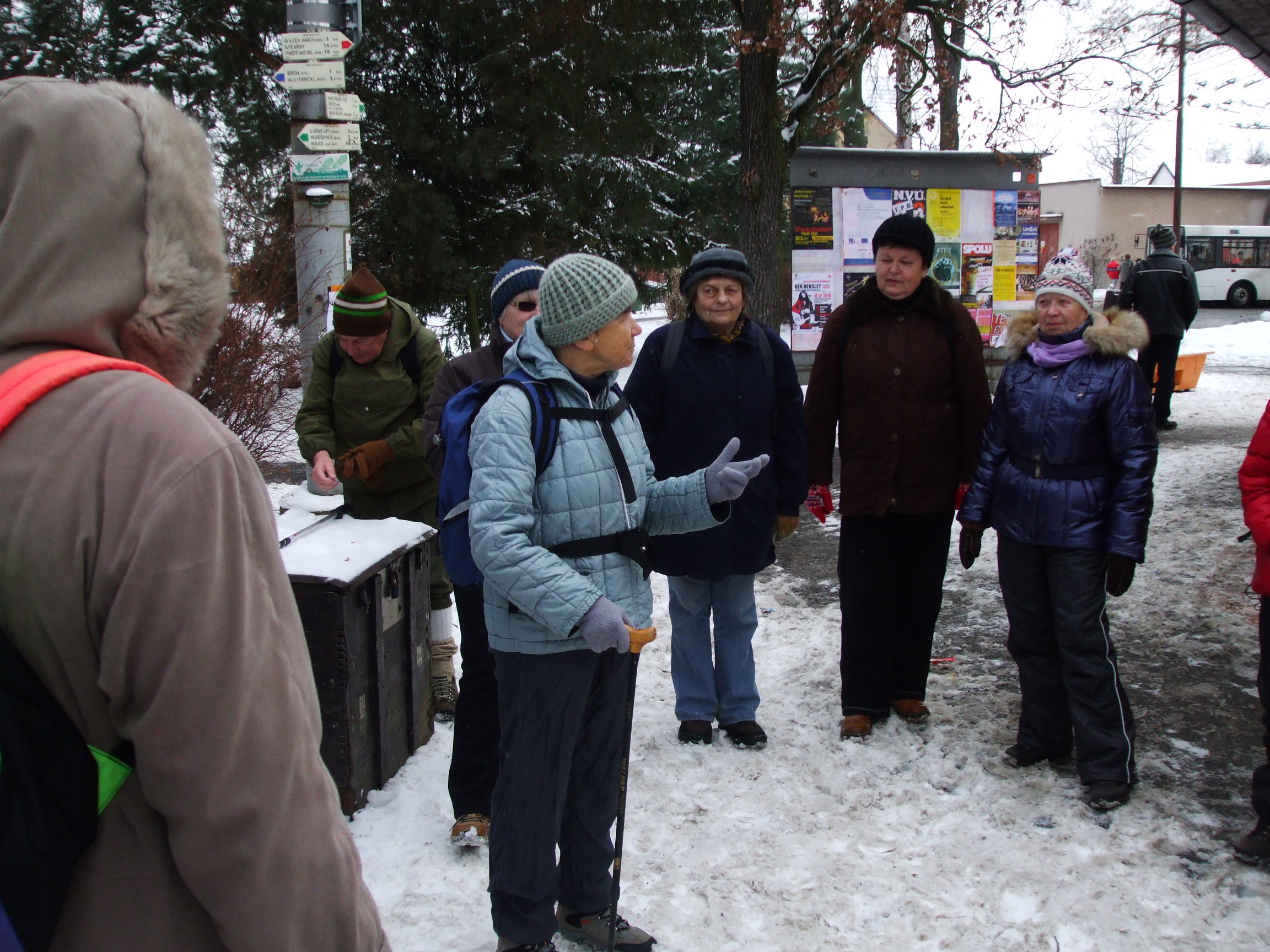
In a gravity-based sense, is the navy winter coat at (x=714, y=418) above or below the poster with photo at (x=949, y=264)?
below

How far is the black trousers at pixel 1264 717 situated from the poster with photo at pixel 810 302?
524cm

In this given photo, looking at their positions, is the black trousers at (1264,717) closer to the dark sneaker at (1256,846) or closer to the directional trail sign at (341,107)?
the dark sneaker at (1256,846)

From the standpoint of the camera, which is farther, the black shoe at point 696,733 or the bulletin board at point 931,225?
the bulletin board at point 931,225

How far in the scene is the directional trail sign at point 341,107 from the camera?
17.5 feet

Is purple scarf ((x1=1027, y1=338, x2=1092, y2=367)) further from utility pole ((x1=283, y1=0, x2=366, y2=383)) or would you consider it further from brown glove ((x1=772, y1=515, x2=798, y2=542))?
utility pole ((x1=283, y1=0, x2=366, y2=383))

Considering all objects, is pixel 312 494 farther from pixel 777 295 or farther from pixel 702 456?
pixel 777 295

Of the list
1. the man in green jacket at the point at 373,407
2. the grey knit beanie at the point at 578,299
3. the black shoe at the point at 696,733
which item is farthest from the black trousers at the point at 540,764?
the man in green jacket at the point at 373,407

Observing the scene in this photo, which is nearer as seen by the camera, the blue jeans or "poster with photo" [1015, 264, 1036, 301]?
the blue jeans

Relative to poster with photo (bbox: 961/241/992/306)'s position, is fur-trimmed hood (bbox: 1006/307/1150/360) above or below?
below

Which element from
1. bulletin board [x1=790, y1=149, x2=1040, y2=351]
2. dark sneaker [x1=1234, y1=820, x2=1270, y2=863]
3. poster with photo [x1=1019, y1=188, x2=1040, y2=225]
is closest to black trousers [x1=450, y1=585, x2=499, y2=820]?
dark sneaker [x1=1234, y1=820, x2=1270, y2=863]

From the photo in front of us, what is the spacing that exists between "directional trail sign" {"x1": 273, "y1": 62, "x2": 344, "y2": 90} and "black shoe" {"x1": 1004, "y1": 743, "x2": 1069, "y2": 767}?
14.9 ft

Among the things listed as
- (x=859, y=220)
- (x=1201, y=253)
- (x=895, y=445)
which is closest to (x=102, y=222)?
(x=895, y=445)

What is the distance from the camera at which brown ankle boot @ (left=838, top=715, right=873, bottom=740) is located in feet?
13.6

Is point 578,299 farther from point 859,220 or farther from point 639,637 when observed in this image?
point 859,220
